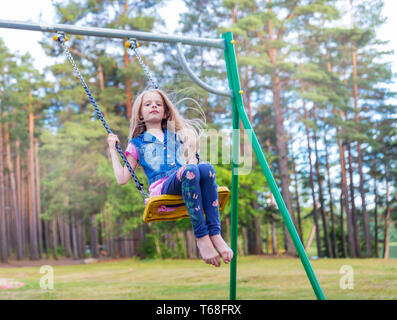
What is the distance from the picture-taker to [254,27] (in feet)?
28.4

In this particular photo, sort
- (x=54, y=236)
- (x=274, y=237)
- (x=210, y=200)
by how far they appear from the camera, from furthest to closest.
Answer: (x=274, y=237)
(x=54, y=236)
(x=210, y=200)

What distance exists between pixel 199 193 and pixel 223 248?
268 millimetres

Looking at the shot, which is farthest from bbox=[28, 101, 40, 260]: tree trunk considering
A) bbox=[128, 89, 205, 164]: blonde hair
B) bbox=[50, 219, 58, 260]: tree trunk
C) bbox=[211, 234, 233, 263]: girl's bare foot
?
bbox=[211, 234, 233, 263]: girl's bare foot

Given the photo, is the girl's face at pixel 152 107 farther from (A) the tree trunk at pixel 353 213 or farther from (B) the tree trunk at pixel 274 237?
(B) the tree trunk at pixel 274 237

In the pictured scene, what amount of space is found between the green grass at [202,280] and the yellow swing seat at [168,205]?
424 centimetres

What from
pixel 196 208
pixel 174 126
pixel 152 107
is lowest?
pixel 196 208

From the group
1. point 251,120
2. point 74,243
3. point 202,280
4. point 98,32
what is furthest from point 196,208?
point 74,243

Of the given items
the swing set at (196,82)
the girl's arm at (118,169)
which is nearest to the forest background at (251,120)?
the girl's arm at (118,169)

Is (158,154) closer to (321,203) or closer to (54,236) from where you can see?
(321,203)

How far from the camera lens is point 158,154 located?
7.72 feet

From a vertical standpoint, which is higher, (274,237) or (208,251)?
(208,251)

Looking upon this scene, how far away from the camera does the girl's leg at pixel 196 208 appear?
1.92 metres

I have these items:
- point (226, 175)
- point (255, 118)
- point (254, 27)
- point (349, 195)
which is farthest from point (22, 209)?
point (349, 195)

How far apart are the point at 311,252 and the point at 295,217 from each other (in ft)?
3.71
